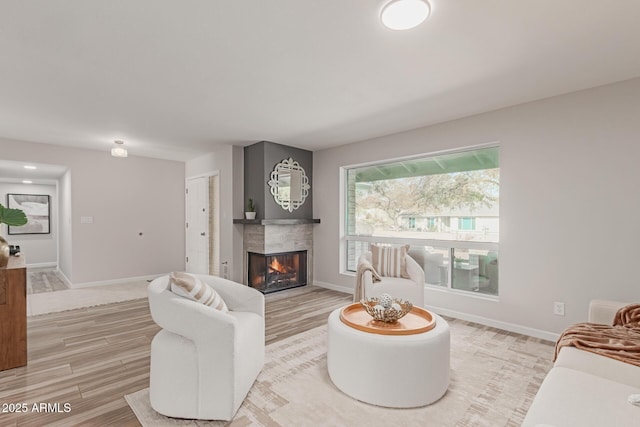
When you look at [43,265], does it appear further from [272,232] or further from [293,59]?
[293,59]

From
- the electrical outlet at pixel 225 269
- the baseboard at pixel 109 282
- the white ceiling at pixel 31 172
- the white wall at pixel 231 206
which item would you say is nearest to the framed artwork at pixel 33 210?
the white ceiling at pixel 31 172

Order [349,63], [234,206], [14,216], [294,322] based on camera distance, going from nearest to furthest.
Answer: [349,63] < [14,216] < [294,322] < [234,206]

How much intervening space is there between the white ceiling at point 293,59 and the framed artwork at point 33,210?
4.90 meters

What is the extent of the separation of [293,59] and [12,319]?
3.08 m

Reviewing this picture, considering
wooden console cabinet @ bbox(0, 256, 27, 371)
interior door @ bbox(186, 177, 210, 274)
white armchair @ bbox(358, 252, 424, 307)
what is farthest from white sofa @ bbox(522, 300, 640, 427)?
interior door @ bbox(186, 177, 210, 274)

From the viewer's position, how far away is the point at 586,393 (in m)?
1.40

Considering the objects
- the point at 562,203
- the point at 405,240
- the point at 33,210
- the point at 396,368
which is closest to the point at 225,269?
the point at 405,240

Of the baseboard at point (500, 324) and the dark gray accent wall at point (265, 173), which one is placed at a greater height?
the dark gray accent wall at point (265, 173)

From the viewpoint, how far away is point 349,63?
2445mm

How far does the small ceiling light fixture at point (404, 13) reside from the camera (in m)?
1.73

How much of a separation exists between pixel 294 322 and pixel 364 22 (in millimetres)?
2988

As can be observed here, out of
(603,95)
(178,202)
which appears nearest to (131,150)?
(178,202)

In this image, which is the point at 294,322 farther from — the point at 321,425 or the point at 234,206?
the point at 234,206

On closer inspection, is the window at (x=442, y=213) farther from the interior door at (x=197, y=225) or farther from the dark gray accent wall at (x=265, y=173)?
the interior door at (x=197, y=225)
